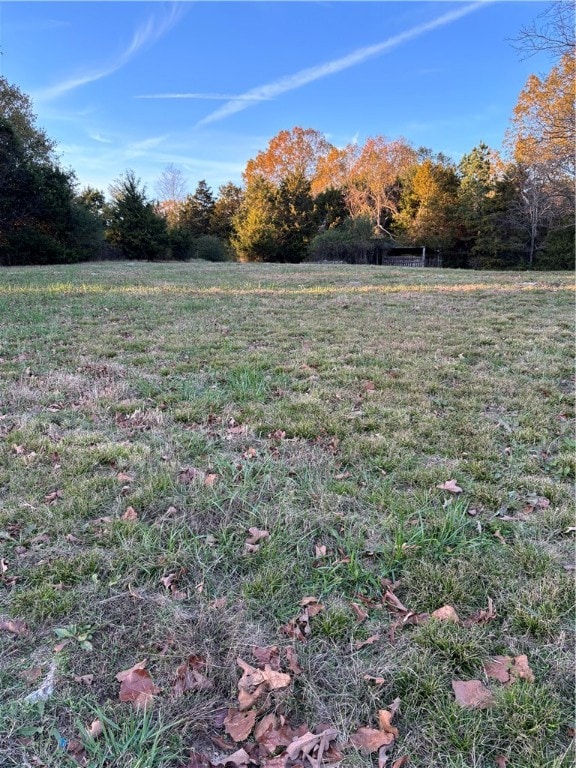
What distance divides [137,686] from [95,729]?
0.14 m

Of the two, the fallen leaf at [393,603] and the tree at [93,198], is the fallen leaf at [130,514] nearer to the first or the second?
the fallen leaf at [393,603]

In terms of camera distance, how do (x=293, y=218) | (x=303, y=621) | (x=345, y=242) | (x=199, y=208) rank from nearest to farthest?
(x=303, y=621), (x=345, y=242), (x=293, y=218), (x=199, y=208)

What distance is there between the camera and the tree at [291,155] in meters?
29.8

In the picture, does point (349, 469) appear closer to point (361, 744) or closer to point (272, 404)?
point (272, 404)

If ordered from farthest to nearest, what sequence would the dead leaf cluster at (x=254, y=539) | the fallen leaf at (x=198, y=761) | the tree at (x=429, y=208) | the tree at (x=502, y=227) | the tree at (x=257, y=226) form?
the tree at (x=429, y=208) < the tree at (x=257, y=226) < the tree at (x=502, y=227) < the dead leaf cluster at (x=254, y=539) < the fallen leaf at (x=198, y=761)

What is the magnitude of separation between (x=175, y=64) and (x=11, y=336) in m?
7.47

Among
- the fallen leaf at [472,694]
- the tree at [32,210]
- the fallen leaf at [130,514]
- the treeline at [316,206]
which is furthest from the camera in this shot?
the treeline at [316,206]

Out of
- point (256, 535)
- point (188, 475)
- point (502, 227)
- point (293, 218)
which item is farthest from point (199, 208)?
point (256, 535)

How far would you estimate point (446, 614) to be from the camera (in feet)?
4.73

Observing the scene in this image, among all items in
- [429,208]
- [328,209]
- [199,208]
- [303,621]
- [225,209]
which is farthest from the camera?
[199,208]

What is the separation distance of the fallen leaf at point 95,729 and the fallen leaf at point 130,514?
0.87 m

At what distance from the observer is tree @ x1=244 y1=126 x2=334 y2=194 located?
2980cm

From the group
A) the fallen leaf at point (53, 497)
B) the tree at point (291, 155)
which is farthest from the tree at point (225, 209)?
the fallen leaf at point (53, 497)

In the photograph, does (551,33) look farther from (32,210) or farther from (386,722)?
(32,210)
